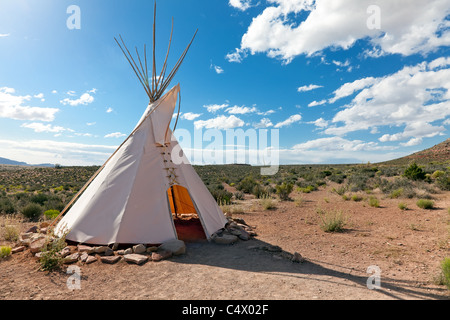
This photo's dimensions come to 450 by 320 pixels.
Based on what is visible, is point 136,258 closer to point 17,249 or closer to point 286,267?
point 17,249

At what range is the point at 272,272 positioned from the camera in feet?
16.8

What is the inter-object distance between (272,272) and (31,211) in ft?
34.3

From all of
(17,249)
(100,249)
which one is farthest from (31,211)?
(100,249)

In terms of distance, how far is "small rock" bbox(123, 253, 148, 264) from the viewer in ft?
17.7

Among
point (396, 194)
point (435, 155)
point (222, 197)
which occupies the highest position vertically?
point (435, 155)

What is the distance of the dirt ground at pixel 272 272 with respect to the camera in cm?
418

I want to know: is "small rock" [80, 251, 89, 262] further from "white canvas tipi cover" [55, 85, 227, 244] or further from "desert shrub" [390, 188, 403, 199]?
"desert shrub" [390, 188, 403, 199]

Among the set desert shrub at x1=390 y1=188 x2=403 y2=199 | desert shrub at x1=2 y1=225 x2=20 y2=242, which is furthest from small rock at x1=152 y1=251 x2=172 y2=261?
desert shrub at x1=390 y1=188 x2=403 y2=199

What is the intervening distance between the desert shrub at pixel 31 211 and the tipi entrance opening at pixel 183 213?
5.66m

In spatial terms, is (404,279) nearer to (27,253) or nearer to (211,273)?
(211,273)

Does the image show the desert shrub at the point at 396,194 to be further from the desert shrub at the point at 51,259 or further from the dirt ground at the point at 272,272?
the desert shrub at the point at 51,259

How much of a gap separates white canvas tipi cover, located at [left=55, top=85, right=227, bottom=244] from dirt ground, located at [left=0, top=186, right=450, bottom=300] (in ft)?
2.82

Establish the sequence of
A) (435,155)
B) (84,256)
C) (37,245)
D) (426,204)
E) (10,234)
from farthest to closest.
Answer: (435,155), (426,204), (10,234), (37,245), (84,256)

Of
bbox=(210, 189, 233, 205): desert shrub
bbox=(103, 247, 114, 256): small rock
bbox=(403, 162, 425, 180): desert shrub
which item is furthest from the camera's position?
bbox=(403, 162, 425, 180): desert shrub
